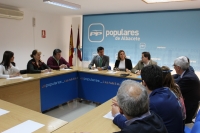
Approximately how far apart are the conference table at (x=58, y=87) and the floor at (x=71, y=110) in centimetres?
13

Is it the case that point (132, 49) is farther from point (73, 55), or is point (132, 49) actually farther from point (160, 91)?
point (160, 91)

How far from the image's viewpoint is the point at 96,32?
20.5 feet

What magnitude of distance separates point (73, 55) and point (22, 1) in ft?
11.0

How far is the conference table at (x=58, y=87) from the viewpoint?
296 cm

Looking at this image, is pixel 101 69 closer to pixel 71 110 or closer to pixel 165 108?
pixel 71 110

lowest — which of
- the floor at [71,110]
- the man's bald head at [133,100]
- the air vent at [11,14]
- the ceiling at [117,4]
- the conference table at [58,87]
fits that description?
the floor at [71,110]

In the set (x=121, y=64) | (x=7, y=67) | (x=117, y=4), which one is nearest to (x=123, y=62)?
(x=121, y=64)

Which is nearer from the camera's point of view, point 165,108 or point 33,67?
point 165,108

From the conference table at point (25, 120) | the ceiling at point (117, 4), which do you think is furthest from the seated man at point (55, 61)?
the conference table at point (25, 120)

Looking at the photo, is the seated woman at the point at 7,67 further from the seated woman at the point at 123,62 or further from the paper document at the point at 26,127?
the seated woman at the point at 123,62

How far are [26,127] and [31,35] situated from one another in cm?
470

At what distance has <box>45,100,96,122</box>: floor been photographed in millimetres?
3457

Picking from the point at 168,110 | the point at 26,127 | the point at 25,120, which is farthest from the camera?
the point at 25,120

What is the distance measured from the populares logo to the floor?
278cm
